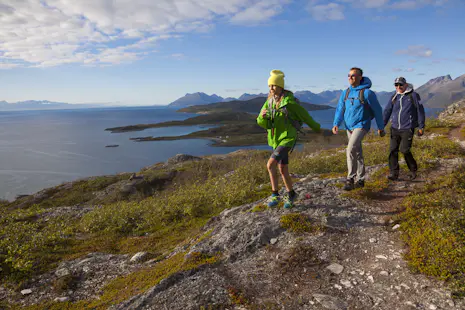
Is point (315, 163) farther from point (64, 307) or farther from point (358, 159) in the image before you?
point (64, 307)

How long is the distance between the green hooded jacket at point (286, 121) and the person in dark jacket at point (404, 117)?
331 cm

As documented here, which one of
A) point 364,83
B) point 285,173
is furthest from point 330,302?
point 364,83

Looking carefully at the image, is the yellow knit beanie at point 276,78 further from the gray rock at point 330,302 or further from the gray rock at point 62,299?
the gray rock at point 62,299

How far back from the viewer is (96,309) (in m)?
4.64

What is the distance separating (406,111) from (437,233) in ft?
14.3

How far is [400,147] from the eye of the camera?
8.55 m

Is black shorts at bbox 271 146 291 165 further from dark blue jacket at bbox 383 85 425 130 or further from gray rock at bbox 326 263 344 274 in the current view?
dark blue jacket at bbox 383 85 425 130

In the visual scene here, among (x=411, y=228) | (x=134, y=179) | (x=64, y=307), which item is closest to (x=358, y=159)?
(x=411, y=228)

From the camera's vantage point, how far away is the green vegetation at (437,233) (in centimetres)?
417

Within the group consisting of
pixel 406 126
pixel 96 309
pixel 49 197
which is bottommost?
pixel 49 197

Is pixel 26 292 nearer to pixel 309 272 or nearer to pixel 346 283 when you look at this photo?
pixel 309 272

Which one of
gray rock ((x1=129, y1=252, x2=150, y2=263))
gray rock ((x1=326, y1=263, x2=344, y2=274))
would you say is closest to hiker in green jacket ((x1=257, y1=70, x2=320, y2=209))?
gray rock ((x1=326, y1=263, x2=344, y2=274))

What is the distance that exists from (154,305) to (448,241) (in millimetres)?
4730

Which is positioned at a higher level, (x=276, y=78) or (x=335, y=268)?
(x=276, y=78)
